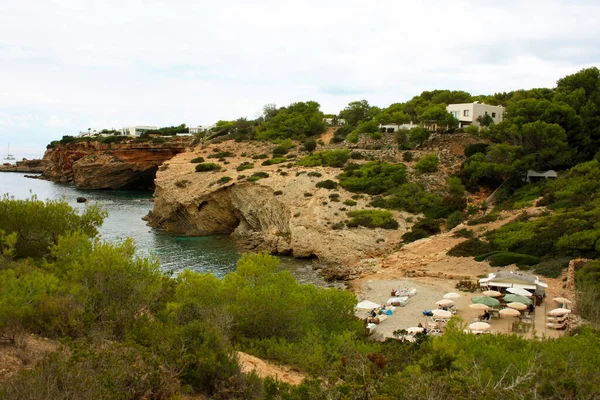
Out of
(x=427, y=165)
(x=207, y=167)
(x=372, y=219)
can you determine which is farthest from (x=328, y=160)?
(x=372, y=219)

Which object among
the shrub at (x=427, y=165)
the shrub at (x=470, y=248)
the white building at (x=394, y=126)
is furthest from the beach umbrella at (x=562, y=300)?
the white building at (x=394, y=126)

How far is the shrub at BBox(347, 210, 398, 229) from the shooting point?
38312mm

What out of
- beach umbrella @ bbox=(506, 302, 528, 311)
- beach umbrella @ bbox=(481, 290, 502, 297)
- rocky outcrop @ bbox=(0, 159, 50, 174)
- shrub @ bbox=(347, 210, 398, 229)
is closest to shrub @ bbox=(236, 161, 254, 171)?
shrub @ bbox=(347, 210, 398, 229)

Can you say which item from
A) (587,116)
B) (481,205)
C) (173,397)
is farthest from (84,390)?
(587,116)

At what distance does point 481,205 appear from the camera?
41750 mm

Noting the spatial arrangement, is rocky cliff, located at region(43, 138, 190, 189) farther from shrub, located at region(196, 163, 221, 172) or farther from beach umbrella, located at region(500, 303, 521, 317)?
beach umbrella, located at region(500, 303, 521, 317)

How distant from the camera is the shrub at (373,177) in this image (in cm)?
4406

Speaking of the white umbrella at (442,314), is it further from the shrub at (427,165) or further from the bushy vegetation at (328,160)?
the bushy vegetation at (328,160)

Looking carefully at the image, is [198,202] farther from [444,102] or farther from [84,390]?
Answer: [84,390]

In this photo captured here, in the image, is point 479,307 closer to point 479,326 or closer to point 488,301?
point 488,301

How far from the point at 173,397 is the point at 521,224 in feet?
94.8

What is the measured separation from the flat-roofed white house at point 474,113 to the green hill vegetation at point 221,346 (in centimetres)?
4531

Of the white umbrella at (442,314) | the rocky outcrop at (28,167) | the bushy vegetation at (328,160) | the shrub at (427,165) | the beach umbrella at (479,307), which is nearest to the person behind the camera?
the white umbrella at (442,314)

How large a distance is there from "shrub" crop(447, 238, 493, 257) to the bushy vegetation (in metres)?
20.6
